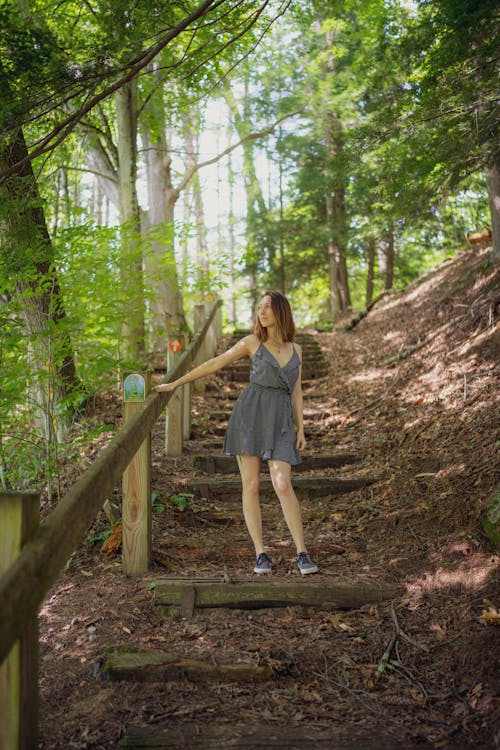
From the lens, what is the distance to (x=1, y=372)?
458 centimetres

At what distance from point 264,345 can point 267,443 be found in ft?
2.10

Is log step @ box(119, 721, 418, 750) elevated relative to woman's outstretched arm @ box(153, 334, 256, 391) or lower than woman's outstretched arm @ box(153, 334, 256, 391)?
lower

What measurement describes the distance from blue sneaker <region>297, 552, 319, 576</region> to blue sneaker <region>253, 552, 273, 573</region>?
0.61ft

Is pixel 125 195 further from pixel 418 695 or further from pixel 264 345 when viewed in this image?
pixel 418 695

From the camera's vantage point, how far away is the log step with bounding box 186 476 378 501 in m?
5.46

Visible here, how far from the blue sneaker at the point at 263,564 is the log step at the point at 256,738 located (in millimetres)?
1363

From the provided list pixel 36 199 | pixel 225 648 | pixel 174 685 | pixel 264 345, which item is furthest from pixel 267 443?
pixel 36 199

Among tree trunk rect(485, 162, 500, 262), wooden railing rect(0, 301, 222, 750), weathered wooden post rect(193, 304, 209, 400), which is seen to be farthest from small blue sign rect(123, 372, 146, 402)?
tree trunk rect(485, 162, 500, 262)

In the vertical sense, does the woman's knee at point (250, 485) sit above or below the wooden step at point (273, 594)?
above

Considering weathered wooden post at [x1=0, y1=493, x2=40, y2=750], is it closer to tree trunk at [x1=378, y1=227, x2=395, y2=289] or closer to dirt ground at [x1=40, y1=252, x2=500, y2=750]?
dirt ground at [x1=40, y1=252, x2=500, y2=750]

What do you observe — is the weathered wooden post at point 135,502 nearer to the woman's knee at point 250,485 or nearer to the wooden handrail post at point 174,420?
the woman's knee at point 250,485

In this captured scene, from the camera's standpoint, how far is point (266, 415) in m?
4.00

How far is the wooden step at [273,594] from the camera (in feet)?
11.4

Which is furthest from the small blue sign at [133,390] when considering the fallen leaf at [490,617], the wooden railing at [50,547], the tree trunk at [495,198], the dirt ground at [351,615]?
the tree trunk at [495,198]
